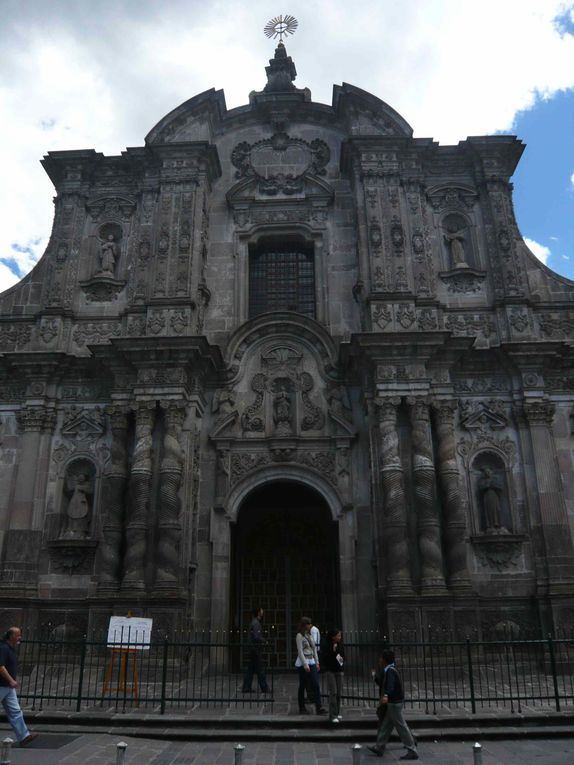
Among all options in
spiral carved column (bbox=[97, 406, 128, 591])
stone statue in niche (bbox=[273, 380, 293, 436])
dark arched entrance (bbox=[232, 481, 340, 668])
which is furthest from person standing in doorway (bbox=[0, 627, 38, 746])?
stone statue in niche (bbox=[273, 380, 293, 436])

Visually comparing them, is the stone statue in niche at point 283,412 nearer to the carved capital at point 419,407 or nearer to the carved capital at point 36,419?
the carved capital at point 419,407

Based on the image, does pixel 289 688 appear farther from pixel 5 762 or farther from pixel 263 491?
pixel 5 762

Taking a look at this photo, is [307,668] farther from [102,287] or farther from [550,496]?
[102,287]

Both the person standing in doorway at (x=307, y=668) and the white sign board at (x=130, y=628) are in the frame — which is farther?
the white sign board at (x=130, y=628)

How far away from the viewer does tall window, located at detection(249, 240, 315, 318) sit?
1891 centimetres

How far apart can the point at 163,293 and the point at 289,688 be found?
33.3ft

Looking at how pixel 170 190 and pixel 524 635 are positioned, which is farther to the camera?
pixel 170 190

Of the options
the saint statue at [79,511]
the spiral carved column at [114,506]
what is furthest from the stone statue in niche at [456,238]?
the saint statue at [79,511]

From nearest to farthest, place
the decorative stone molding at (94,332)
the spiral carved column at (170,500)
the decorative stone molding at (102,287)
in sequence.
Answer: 1. the spiral carved column at (170,500)
2. the decorative stone molding at (94,332)
3. the decorative stone molding at (102,287)

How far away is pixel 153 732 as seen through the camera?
9.28m

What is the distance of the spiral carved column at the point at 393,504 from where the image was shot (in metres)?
14.0

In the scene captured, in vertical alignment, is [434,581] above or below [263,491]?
below

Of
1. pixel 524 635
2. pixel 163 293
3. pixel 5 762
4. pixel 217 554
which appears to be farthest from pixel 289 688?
pixel 163 293

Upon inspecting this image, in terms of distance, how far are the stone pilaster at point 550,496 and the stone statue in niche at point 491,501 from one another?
91 centimetres
